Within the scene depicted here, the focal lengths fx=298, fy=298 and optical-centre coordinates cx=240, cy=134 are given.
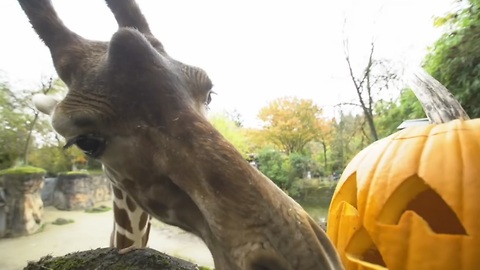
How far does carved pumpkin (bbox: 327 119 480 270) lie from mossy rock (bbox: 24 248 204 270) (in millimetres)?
776

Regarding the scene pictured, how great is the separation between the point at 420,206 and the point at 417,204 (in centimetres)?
1

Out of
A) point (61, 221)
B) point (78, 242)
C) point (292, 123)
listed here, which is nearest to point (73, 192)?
point (61, 221)

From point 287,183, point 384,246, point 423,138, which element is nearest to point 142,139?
point 384,246

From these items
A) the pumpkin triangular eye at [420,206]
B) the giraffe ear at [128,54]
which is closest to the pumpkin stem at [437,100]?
the pumpkin triangular eye at [420,206]

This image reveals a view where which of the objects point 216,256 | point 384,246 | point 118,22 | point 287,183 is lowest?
point 287,183

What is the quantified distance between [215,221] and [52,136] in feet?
34.1

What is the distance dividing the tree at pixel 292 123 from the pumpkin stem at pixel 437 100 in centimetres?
768

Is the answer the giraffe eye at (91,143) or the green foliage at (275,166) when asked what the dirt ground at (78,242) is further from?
the giraffe eye at (91,143)

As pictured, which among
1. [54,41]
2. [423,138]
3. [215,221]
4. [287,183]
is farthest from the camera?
[287,183]

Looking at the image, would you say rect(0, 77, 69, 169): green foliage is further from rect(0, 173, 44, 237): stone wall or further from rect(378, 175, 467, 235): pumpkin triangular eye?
rect(378, 175, 467, 235): pumpkin triangular eye

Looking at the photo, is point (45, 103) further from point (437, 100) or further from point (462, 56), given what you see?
point (462, 56)

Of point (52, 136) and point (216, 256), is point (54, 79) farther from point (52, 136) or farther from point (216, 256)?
point (216, 256)

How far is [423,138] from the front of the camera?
1.17 m

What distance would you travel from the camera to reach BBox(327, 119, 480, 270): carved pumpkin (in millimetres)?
950
